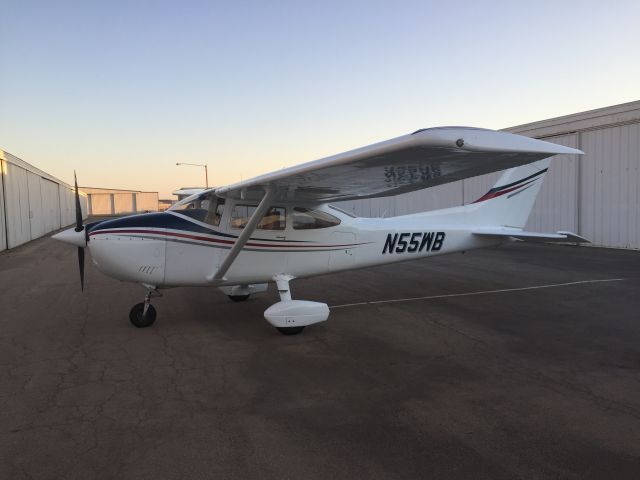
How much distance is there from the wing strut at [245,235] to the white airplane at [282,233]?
14mm

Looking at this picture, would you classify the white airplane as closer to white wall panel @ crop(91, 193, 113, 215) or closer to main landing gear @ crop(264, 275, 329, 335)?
main landing gear @ crop(264, 275, 329, 335)

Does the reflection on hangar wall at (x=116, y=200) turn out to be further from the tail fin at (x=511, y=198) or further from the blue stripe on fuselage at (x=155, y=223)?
the blue stripe on fuselage at (x=155, y=223)

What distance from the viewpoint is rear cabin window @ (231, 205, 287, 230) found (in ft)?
21.1

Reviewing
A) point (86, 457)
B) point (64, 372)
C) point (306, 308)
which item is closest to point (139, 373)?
point (64, 372)

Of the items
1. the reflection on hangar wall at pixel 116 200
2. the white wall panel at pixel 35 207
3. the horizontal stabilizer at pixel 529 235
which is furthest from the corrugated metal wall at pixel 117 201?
the horizontal stabilizer at pixel 529 235

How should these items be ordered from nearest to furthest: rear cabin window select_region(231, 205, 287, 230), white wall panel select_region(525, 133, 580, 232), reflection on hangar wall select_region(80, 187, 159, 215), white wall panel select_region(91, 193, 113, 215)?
rear cabin window select_region(231, 205, 287, 230)
white wall panel select_region(525, 133, 580, 232)
white wall panel select_region(91, 193, 113, 215)
reflection on hangar wall select_region(80, 187, 159, 215)

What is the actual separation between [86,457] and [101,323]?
4050 mm

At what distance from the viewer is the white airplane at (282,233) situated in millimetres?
4832

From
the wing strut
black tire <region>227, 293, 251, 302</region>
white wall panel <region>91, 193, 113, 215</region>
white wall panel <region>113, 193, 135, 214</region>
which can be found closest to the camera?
the wing strut

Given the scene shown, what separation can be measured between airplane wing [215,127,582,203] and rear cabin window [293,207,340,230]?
0.57 ft

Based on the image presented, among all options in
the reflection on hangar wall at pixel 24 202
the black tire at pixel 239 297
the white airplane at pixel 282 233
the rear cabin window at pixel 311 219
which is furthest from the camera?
the reflection on hangar wall at pixel 24 202

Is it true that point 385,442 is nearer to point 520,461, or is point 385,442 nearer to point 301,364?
point 520,461

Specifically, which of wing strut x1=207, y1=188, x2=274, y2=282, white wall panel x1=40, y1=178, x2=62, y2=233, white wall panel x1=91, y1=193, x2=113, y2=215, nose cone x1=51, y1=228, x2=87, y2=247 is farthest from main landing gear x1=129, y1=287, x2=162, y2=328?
white wall panel x1=91, y1=193, x2=113, y2=215

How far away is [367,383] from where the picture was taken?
4.14 m
